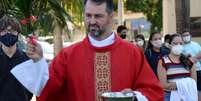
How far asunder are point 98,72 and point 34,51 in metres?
0.63

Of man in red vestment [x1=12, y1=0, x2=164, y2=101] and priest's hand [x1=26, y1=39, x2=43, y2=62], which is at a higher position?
priest's hand [x1=26, y1=39, x2=43, y2=62]

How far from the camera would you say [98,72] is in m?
4.33

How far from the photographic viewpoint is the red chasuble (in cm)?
423

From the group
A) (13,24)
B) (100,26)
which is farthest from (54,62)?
(13,24)

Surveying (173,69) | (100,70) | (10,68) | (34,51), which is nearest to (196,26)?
(173,69)

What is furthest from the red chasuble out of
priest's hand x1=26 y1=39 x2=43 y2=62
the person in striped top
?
the person in striped top

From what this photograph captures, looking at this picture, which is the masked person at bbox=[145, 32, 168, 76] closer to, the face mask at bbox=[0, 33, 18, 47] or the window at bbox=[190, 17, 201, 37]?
the face mask at bbox=[0, 33, 18, 47]

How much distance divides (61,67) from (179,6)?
13110 millimetres

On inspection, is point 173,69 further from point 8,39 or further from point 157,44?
point 8,39

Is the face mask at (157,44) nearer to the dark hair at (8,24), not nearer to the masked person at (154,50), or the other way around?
the masked person at (154,50)

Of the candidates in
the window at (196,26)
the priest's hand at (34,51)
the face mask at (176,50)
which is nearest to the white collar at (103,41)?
the priest's hand at (34,51)

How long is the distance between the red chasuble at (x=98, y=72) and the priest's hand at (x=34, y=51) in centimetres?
31

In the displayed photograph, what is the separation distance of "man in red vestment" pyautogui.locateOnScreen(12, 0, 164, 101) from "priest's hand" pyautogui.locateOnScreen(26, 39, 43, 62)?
27cm

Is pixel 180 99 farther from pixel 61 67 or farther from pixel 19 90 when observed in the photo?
pixel 61 67
